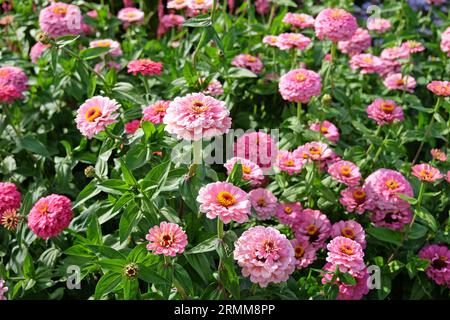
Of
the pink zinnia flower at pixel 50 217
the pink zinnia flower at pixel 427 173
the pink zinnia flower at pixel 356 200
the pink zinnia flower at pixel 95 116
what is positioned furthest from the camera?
the pink zinnia flower at pixel 356 200

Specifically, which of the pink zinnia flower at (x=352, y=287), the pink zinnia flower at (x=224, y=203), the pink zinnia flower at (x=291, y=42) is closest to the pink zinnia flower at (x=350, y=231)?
the pink zinnia flower at (x=352, y=287)

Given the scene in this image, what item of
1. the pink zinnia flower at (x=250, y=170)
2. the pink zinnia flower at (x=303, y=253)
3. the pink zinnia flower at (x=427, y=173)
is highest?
the pink zinnia flower at (x=250, y=170)

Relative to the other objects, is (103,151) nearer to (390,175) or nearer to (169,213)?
(169,213)

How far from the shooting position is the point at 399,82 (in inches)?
94.3

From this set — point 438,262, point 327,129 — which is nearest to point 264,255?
point 438,262

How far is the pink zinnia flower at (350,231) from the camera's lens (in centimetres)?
182

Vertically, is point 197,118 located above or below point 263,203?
above

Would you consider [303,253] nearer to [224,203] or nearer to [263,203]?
[263,203]

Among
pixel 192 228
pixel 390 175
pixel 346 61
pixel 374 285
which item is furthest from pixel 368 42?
pixel 192 228

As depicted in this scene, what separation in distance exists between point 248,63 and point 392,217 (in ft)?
2.85

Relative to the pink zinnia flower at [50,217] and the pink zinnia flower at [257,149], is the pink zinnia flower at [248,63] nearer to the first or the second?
the pink zinnia flower at [257,149]

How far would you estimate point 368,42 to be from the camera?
8.43 ft

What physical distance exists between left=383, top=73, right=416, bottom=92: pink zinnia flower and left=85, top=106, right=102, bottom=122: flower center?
1320mm
